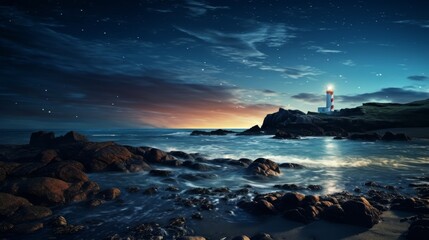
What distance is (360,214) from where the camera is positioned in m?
7.25

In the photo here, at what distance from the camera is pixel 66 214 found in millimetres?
8234

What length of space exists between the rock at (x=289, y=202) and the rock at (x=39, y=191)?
758 centimetres

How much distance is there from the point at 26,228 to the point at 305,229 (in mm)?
7498

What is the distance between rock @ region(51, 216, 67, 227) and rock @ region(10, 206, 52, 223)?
853mm

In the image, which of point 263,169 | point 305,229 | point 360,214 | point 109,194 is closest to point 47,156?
point 109,194

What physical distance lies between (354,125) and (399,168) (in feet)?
186

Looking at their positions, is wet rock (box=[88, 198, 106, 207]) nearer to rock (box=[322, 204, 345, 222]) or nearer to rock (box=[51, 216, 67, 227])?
rock (box=[51, 216, 67, 227])

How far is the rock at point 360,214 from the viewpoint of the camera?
7.14 m

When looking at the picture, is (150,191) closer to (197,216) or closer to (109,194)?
(109,194)

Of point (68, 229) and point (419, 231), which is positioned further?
point (68, 229)

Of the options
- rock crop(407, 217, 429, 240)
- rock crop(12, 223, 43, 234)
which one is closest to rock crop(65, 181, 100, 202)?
rock crop(12, 223, 43, 234)

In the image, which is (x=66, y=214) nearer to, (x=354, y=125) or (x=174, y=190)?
(x=174, y=190)

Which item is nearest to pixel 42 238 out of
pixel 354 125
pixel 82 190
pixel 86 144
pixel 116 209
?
pixel 116 209

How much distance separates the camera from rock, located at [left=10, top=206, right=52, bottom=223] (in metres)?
7.56
